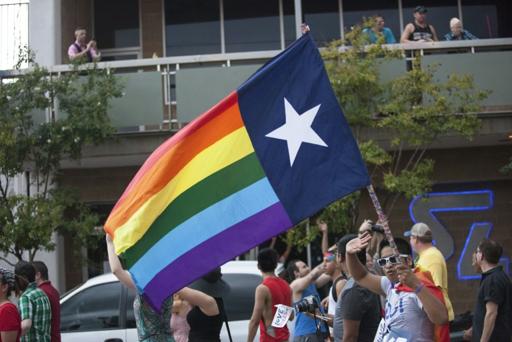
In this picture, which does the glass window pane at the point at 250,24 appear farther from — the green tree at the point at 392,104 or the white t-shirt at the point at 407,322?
the white t-shirt at the point at 407,322

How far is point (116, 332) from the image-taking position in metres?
10.6

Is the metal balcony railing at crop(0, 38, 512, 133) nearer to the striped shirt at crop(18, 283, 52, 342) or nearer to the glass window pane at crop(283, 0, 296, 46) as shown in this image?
the glass window pane at crop(283, 0, 296, 46)

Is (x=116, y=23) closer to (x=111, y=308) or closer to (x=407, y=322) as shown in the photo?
(x=111, y=308)

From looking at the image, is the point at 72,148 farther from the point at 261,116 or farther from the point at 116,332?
the point at 261,116

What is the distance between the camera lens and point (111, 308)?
10773 mm

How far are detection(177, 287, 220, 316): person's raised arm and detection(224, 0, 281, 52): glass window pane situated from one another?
1148 cm

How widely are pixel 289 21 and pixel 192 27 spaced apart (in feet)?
6.36

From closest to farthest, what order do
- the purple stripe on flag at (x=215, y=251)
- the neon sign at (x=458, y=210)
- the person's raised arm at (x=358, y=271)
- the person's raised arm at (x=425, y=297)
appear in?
1. the person's raised arm at (x=425, y=297)
2. the purple stripe on flag at (x=215, y=251)
3. the person's raised arm at (x=358, y=271)
4. the neon sign at (x=458, y=210)

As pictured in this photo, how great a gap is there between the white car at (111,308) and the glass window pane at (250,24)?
26.9 ft

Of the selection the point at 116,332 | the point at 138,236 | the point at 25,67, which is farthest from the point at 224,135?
the point at 25,67

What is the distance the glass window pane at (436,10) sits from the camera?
18219 millimetres

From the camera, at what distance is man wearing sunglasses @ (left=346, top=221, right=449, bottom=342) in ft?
17.3

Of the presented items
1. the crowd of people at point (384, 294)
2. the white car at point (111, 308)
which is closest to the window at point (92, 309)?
the white car at point (111, 308)

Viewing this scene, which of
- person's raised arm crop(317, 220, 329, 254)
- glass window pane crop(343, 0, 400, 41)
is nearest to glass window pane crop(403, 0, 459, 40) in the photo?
glass window pane crop(343, 0, 400, 41)
